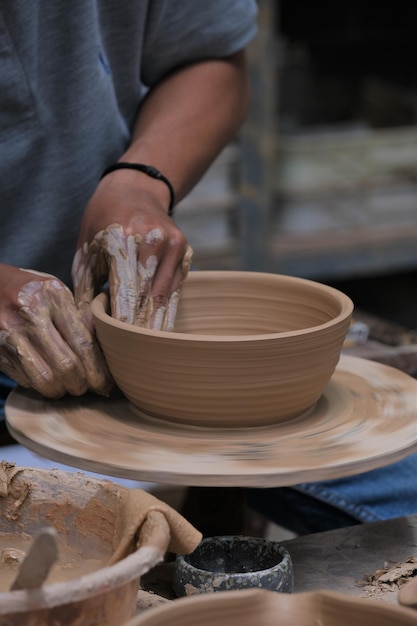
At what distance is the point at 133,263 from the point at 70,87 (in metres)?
0.44

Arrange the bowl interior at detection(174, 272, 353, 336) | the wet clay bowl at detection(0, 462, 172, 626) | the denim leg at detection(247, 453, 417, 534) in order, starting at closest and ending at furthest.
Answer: the wet clay bowl at detection(0, 462, 172, 626), the bowl interior at detection(174, 272, 353, 336), the denim leg at detection(247, 453, 417, 534)

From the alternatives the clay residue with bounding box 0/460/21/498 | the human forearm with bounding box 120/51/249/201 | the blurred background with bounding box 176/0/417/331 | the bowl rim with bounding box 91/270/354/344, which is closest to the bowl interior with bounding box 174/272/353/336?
the bowl rim with bounding box 91/270/354/344

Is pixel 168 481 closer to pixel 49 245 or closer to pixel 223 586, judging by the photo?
pixel 223 586

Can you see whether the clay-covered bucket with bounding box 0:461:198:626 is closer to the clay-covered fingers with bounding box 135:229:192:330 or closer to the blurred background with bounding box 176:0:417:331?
the clay-covered fingers with bounding box 135:229:192:330

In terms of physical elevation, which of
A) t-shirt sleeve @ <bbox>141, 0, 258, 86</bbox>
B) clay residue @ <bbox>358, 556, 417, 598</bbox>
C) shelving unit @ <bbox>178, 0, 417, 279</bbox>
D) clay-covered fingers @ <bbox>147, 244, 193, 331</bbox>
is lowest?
shelving unit @ <bbox>178, 0, 417, 279</bbox>

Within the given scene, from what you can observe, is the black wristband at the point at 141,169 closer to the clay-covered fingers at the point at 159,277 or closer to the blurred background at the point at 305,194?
the clay-covered fingers at the point at 159,277

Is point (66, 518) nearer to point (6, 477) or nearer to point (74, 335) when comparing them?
point (6, 477)

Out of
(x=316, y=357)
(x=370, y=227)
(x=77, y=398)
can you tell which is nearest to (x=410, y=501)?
(x=316, y=357)

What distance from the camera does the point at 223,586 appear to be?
39.2 inches

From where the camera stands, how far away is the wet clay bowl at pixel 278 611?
Answer: 0.75m

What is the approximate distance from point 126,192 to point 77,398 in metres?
0.33

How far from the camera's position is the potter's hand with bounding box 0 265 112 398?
121cm

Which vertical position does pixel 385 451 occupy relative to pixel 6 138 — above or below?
below

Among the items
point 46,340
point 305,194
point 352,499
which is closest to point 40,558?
point 46,340
